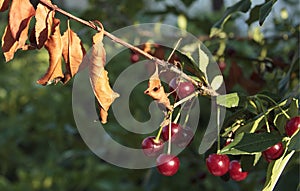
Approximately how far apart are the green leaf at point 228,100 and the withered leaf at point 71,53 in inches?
8.3

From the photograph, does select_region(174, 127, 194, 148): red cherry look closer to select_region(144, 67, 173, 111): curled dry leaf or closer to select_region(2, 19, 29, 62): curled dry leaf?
select_region(144, 67, 173, 111): curled dry leaf

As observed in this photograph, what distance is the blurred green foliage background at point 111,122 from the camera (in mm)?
1483

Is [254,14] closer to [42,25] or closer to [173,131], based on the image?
[173,131]

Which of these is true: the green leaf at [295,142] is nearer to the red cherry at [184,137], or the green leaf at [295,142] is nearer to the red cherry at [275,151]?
the red cherry at [275,151]

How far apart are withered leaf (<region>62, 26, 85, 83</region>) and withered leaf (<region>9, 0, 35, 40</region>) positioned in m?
0.05

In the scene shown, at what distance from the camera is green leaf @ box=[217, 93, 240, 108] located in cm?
85

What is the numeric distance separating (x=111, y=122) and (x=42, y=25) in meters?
1.97

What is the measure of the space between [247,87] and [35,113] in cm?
166

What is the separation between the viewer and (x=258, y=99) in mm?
875

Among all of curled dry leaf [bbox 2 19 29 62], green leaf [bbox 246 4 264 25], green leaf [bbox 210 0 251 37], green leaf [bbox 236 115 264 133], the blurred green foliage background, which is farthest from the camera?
the blurred green foliage background

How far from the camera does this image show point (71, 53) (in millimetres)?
753

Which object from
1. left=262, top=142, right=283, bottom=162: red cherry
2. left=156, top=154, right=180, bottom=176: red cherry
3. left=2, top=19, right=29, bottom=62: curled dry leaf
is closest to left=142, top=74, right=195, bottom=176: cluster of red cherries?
left=156, top=154, right=180, bottom=176: red cherry

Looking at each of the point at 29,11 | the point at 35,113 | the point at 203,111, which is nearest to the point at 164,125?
the point at 29,11

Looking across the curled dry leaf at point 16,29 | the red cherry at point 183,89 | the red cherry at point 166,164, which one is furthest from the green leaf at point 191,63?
the curled dry leaf at point 16,29
